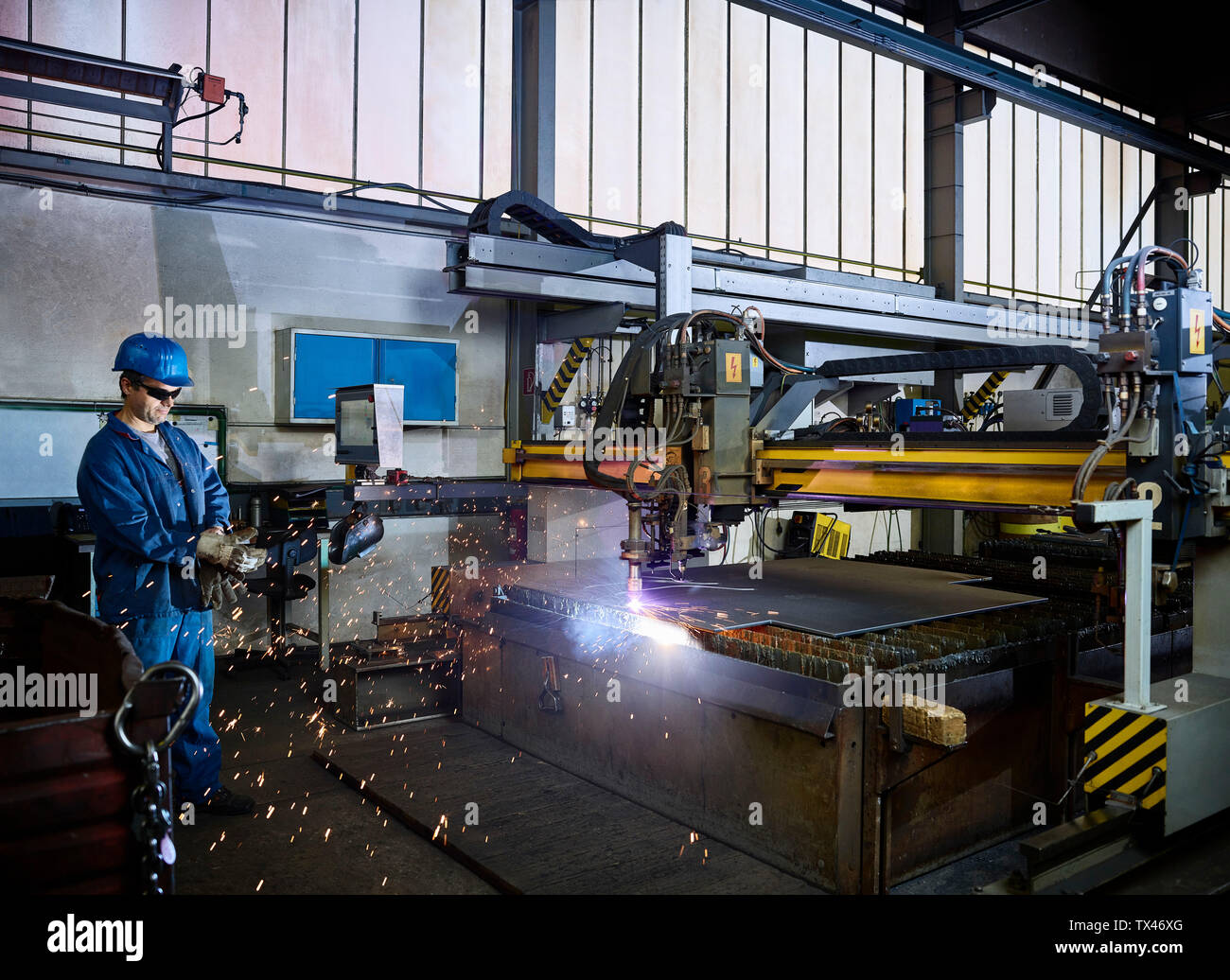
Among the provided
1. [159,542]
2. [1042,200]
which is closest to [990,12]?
[1042,200]

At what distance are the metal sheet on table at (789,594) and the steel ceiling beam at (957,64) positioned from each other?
10.8 ft

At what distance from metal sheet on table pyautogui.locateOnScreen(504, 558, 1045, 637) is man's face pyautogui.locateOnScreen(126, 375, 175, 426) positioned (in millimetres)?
1498

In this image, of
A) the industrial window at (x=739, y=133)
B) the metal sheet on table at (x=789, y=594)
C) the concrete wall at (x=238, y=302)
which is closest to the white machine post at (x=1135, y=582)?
the metal sheet on table at (x=789, y=594)

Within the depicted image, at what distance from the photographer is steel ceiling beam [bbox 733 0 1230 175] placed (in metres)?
5.47

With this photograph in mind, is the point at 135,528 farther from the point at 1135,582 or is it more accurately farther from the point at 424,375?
the point at 424,375

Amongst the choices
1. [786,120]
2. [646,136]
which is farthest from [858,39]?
[786,120]

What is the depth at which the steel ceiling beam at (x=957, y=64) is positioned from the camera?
5.47 metres

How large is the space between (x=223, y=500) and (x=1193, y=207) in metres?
12.6

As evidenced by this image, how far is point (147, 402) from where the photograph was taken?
3113mm

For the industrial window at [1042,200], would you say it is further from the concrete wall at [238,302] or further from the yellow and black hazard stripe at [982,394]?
the concrete wall at [238,302]

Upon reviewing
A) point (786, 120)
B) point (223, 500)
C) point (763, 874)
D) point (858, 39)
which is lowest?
point (763, 874)

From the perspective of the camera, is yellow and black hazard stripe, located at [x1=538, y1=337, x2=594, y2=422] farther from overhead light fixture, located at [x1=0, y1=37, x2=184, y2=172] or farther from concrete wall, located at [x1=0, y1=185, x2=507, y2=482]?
overhead light fixture, located at [x1=0, y1=37, x2=184, y2=172]

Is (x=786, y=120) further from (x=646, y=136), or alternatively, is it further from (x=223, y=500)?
(x=223, y=500)

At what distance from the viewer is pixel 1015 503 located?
2.53 m
